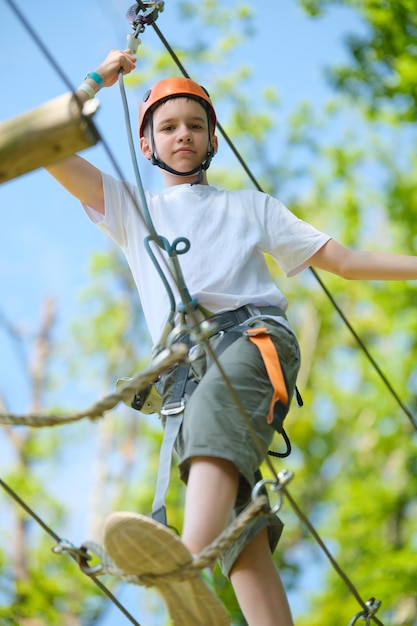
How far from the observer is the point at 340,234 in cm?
1100

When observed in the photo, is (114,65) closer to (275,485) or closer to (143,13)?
(143,13)

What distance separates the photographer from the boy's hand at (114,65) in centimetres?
273

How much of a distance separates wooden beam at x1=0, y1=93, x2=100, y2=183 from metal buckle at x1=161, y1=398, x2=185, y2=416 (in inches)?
29.3

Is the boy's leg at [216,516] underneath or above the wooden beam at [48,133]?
underneath

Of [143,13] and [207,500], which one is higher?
[143,13]

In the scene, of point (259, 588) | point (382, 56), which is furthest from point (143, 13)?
point (382, 56)

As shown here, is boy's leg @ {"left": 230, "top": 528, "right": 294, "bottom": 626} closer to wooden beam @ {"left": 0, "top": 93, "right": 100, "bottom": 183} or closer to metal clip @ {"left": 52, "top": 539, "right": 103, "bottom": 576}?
metal clip @ {"left": 52, "top": 539, "right": 103, "bottom": 576}

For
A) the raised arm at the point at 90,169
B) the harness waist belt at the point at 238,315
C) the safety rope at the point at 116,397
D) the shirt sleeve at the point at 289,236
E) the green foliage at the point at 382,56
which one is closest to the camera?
the safety rope at the point at 116,397

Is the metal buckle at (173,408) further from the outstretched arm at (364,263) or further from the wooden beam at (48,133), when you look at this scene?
the wooden beam at (48,133)

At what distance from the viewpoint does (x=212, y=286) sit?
8.48 ft

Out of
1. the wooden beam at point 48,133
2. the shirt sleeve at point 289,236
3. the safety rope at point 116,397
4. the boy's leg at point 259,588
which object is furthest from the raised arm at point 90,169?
the boy's leg at point 259,588

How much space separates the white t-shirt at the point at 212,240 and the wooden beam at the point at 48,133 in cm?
57

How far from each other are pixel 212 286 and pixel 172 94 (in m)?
0.68

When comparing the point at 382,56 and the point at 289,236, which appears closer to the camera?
the point at 289,236
